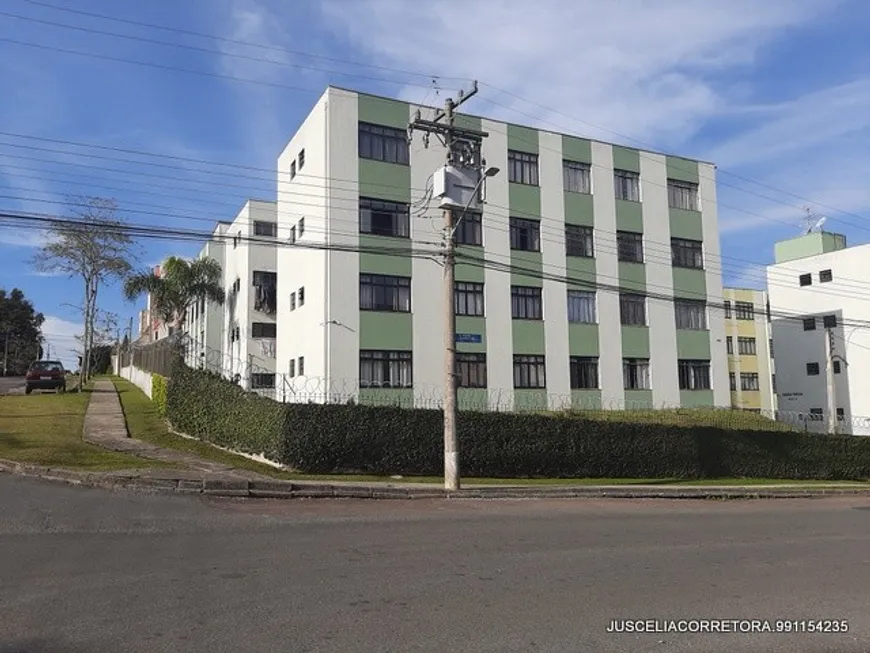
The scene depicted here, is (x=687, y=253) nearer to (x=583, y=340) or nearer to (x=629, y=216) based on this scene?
(x=629, y=216)

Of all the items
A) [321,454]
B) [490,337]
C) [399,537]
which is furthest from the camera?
[490,337]

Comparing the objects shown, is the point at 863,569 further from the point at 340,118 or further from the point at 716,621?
the point at 340,118

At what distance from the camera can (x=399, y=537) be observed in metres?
10.0

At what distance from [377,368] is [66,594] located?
23.7 m

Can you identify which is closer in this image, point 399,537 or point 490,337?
point 399,537

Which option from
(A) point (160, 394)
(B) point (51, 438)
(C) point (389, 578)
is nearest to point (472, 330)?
(A) point (160, 394)

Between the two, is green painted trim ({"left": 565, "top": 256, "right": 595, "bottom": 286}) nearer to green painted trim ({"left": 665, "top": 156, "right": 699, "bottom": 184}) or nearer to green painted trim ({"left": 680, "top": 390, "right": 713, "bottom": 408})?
green painted trim ({"left": 680, "top": 390, "right": 713, "bottom": 408})

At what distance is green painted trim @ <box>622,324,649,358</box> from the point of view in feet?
117

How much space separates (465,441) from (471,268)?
1307cm

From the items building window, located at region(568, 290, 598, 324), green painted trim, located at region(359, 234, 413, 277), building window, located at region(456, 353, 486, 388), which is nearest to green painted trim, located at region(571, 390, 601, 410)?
building window, located at region(568, 290, 598, 324)

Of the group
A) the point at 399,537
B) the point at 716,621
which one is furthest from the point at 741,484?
the point at 716,621

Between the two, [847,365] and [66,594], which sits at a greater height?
[847,365]

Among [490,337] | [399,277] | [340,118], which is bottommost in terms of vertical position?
[490,337]

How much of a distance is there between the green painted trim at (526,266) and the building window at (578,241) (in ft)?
5.90
